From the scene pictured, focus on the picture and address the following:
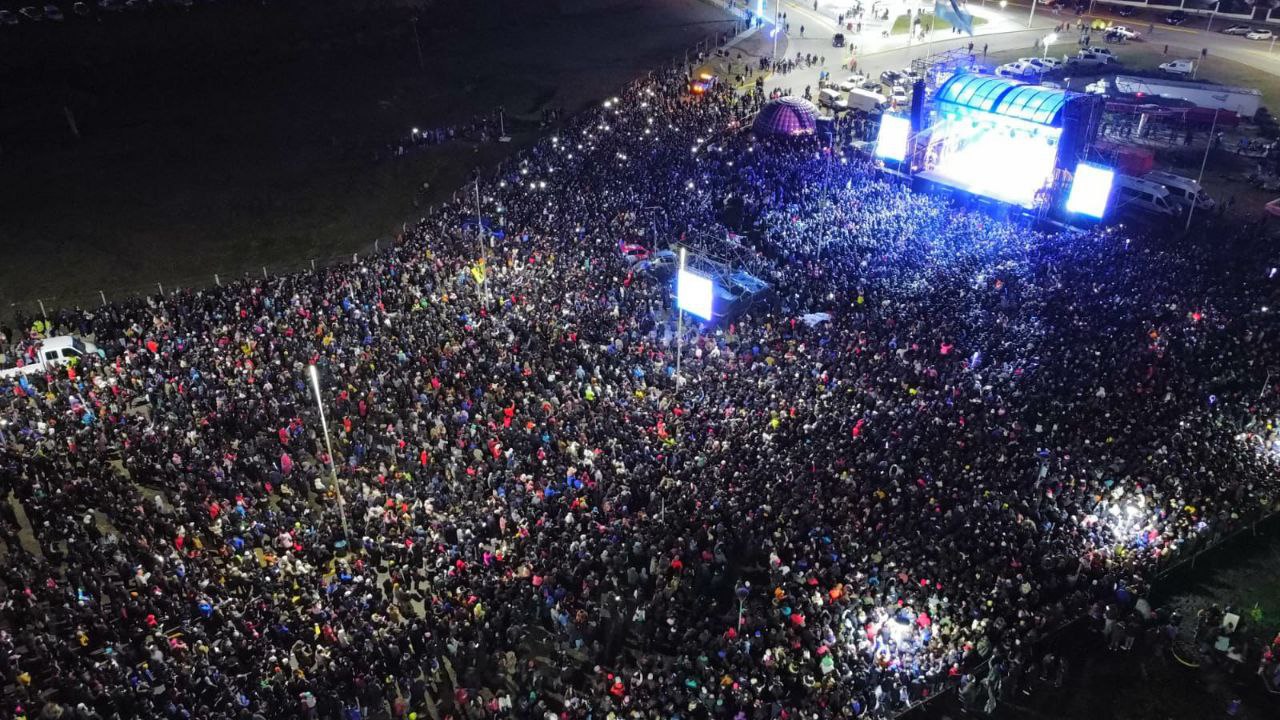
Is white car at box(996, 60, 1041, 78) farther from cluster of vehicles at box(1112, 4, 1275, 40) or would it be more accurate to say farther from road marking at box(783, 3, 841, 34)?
cluster of vehicles at box(1112, 4, 1275, 40)

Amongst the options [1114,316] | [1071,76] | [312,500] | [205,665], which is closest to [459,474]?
[312,500]

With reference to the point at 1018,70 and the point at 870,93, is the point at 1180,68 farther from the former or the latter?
the point at 870,93

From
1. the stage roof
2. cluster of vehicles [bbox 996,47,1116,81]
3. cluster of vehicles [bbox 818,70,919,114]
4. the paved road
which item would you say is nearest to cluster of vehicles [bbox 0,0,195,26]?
the paved road

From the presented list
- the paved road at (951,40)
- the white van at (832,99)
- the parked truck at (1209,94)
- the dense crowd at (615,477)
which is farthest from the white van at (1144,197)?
the paved road at (951,40)

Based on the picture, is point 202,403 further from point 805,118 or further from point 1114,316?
point 805,118

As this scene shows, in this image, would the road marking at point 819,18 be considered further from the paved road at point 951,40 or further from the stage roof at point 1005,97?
the stage roof at point 1005,97

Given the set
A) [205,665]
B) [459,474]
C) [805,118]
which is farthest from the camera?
[805,118]
